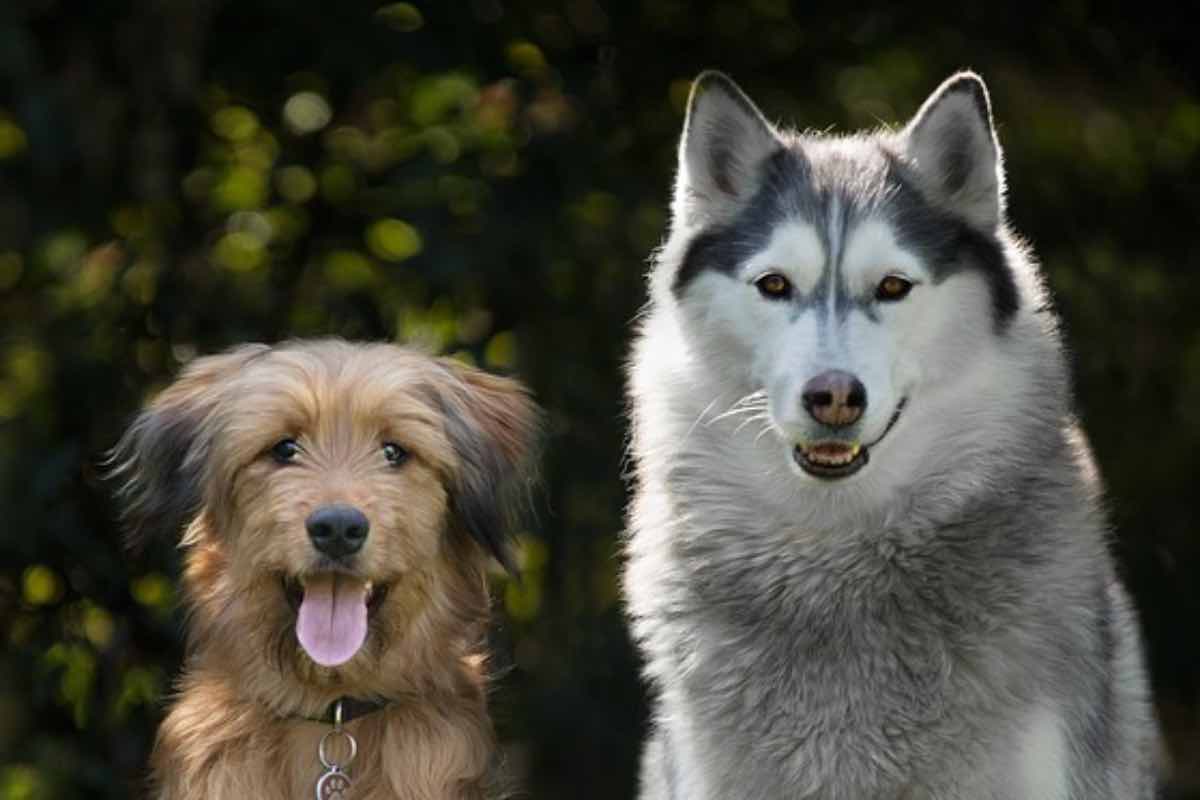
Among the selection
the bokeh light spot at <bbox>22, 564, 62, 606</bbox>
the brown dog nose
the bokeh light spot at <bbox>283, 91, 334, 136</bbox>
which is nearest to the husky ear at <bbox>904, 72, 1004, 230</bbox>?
the brown dog nose

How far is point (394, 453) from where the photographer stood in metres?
4.96

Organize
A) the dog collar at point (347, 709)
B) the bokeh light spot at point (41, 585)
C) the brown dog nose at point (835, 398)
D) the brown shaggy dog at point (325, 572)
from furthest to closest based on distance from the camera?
the bokeh light spot at point (41, 585) → the dog collar at point (347, 709) → the brown shaggy dog at point (325, 572) → the brown dog nose at point (835, 398)

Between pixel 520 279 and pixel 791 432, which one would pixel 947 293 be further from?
pixel 520 279

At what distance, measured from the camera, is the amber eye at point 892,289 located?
481cm

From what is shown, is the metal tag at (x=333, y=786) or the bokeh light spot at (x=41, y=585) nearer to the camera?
the metal tag at (x=333, y=786)

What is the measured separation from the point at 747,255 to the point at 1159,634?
11.1ft

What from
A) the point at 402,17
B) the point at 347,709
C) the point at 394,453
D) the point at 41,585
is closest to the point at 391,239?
the point at 402,17

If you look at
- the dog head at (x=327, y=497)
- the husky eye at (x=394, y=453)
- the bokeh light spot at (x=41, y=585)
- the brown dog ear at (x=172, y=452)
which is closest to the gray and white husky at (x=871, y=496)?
the dog head at (x=327, y=497)

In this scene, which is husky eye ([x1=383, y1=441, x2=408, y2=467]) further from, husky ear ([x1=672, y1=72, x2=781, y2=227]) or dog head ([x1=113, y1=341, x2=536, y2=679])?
husky ear ([x1=672, y1=72, x2=781, y2=227])

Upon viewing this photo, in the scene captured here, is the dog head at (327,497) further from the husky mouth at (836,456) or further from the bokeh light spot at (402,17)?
the bokeh light spot at (402,17)

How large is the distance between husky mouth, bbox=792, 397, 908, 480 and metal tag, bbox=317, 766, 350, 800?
113 centimetres

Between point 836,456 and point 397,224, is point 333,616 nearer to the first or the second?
point 836,456

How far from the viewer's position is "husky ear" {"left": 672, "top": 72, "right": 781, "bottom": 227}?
5.10 meters

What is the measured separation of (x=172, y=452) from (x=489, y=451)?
0.66 metres
